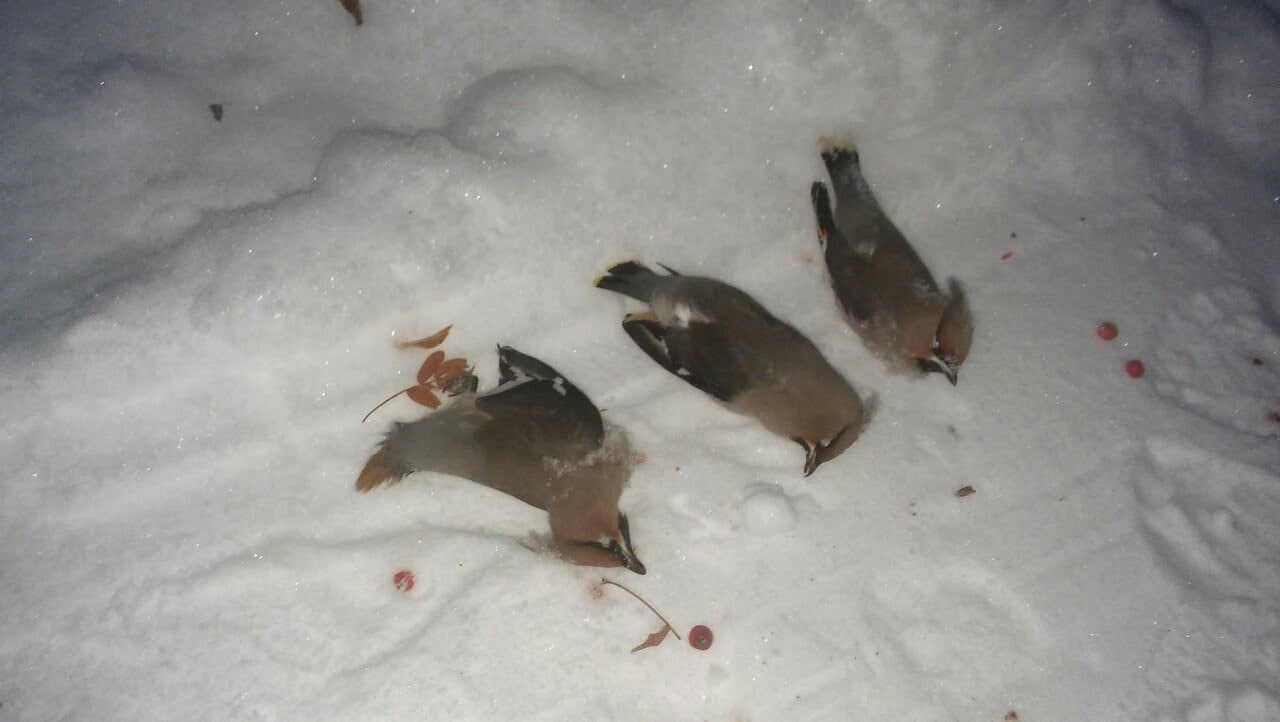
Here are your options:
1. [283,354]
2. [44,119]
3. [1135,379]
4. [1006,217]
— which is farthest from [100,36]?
[1135,379]

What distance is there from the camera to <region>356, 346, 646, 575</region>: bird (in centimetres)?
227

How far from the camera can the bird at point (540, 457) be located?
7.45 feet

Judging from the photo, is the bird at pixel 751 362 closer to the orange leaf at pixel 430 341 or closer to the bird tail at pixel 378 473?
the orange leaf at pixel 430 341

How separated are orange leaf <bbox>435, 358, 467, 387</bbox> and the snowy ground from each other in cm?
8

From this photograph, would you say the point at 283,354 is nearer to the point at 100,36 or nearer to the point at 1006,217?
the point at 100,36

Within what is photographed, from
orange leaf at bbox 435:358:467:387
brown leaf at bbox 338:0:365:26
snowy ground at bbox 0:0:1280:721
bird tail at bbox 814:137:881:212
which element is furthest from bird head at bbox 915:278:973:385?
brown leaf at bbox 338:0:365:26

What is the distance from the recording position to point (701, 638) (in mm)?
2316

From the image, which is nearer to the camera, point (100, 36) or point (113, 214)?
point (113, 214)

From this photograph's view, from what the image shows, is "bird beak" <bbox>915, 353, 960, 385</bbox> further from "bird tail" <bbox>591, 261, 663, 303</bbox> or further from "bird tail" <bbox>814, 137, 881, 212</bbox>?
"bird tail" <bbox>591, 261, 663, 303</bbox>

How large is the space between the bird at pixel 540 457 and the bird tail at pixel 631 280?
417mm

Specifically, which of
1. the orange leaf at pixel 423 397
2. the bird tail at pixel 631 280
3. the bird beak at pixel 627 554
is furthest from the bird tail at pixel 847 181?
the orange leaf at pixel 423 397

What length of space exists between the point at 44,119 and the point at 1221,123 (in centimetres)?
477

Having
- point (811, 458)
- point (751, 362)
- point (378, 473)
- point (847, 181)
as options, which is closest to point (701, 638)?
point (811, 458)

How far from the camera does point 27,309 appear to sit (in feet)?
8.10
